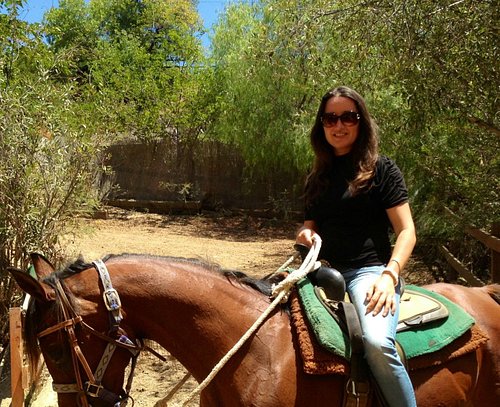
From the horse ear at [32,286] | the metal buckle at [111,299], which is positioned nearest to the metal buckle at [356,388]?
the metal buckle at [111,299]

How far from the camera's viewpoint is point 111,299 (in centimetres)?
210

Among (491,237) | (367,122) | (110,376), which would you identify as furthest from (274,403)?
(491,237)

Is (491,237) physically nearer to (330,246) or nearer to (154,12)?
(330,246)

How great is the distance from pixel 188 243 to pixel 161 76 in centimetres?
822

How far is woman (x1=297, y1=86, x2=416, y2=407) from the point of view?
217cm

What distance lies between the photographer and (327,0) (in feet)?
22.2

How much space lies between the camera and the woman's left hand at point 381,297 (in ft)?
7.36

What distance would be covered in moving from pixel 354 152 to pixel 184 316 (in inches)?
44.2

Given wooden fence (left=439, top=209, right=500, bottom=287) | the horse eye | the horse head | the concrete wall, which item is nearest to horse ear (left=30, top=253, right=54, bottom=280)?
the horse head

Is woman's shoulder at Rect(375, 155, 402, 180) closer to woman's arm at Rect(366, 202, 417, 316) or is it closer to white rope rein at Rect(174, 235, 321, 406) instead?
woman's arm at Rect(366, 202, 417, 316)

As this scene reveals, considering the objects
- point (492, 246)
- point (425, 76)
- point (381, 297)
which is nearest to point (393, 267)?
point (381, 297)

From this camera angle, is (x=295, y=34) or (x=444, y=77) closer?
(x=444, y=77)

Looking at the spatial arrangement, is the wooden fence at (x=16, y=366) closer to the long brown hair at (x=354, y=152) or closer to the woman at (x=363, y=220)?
the woman at (x=363, y=220)

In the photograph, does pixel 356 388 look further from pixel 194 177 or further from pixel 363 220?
pixel 194 177
